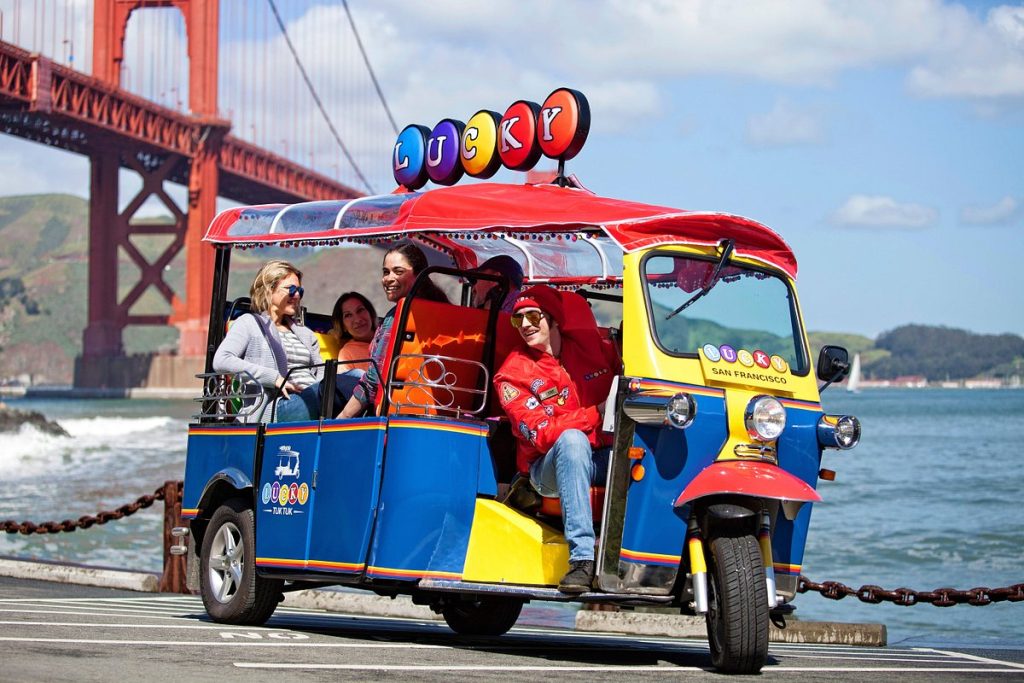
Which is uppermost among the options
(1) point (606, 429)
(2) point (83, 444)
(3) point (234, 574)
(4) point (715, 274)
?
(4) point (715, 274)

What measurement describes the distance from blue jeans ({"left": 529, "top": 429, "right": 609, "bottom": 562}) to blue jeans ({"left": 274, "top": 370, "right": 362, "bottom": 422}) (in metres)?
1.64

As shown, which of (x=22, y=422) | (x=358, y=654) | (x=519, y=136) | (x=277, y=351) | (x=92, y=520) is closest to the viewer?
(x=358, y=654)

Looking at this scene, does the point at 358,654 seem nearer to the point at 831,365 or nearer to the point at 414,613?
the point at 831,365

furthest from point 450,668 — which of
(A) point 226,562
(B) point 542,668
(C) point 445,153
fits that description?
(C) point 445,153

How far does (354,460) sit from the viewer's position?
26.2 ft

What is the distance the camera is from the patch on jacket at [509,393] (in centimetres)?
761

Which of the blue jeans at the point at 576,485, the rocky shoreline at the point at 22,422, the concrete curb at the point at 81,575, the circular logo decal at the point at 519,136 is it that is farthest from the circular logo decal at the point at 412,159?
the rocky shoreline at the point at 22,422

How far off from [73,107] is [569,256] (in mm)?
62073

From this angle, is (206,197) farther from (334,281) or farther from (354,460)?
(354,460)

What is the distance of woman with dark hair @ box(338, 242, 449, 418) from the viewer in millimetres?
8180

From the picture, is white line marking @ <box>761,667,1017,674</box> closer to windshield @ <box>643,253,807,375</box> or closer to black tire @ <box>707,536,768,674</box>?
black tire @ <box>707,536,768,674</box>

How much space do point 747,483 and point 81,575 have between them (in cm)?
741

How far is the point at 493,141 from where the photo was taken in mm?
9289

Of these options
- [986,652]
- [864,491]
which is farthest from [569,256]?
[864,491]
